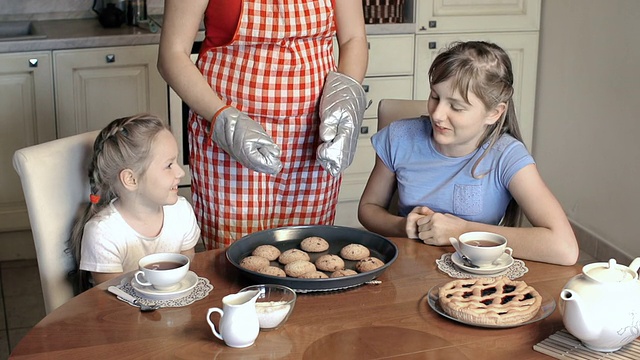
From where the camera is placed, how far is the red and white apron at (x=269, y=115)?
2.11m

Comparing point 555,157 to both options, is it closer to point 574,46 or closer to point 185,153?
point 574,46

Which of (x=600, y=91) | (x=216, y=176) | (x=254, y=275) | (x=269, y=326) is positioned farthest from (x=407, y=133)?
(x=600, y=91)

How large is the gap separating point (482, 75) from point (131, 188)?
0.79 meters

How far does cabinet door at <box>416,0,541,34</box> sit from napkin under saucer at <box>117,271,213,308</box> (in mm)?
2392

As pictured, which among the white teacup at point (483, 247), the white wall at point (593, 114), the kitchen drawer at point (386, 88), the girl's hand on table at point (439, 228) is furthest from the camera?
the kitchen drawer at point (386, 88)

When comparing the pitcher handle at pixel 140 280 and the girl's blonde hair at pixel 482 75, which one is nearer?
the pitcher handle at pixel 140 280

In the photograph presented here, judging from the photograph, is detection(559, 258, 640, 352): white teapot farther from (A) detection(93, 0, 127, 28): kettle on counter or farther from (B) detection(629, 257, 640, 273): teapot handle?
(A) detection(93, 0, 127, 28): kettle on counter

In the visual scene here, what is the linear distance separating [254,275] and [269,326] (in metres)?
0.17

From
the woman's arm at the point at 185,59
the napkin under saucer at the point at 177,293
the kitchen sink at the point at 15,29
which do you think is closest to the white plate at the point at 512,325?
the napkin under saucer at the point at 177,293

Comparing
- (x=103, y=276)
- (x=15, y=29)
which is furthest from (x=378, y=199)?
(x=15, y=29)

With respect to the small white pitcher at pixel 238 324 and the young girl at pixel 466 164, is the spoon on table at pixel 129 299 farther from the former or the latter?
the young girl at pixel 466 164

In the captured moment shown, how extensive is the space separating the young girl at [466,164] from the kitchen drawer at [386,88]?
1693 mm

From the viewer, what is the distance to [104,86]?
3.54m

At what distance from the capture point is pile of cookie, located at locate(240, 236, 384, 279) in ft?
5.28
